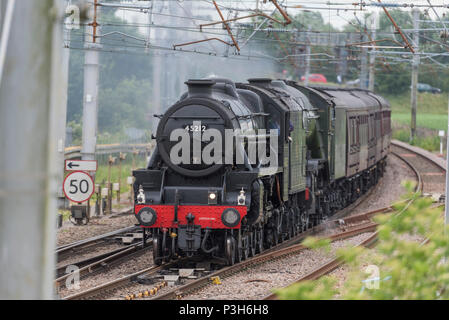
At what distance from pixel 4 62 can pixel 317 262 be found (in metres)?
10.8

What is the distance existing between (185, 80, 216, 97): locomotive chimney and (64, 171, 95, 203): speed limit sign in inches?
114

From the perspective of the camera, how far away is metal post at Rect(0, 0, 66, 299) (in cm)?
384

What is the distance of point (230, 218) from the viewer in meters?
12.4

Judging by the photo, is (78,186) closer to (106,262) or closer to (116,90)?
(106,262)

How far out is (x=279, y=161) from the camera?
1448 cm

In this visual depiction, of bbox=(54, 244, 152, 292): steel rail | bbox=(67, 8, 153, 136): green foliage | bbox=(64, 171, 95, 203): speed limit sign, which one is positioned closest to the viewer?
bbox=(54, 244, 152, 292): steel rail

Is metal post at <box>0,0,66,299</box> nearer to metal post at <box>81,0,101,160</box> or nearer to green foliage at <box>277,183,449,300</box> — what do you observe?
green foliage at <box>277,183,449,300</box>

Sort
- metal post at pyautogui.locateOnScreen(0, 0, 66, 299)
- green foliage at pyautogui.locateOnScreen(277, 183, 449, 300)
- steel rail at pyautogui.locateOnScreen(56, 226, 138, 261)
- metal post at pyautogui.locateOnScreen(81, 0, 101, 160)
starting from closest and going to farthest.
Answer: metal post at pyautogui.locateOnScreen(0, 0, 66, 299) < green foliage at pyautogui.locateOnScreen(277, 183, 449, 300) < steel rail at pyautogui.locateOnScreen(56, 226, 138, 261) < metal post at pyautogui.locateOnScreen(81, 0, 101, 160)

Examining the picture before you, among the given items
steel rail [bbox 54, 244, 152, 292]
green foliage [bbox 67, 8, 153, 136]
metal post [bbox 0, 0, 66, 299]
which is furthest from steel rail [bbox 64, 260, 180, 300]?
green foliage [bbox 67, 8, 153, 136]

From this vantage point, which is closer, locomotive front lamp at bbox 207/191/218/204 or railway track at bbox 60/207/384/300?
railway track at bbox 60/207/384/300

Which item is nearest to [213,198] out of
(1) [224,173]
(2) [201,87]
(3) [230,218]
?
(3) [230,218]

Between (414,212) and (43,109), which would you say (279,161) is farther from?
(43,109)

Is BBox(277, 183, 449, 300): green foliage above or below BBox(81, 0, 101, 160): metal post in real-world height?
below
